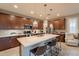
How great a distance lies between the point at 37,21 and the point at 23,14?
0.40m

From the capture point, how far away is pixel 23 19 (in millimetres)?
2178

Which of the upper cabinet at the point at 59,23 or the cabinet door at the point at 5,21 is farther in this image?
the cabinet door at the point at 5,21

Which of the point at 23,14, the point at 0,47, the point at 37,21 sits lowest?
the point at 0,47

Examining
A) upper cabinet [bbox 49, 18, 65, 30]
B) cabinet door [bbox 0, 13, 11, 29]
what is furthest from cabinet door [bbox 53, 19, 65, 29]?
cabinet door [bbox 0, 13, 11, 29]

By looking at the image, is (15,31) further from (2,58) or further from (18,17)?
(2,58)

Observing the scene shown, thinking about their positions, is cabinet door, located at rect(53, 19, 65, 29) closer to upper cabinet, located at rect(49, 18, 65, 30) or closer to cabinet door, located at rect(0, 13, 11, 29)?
upper cabinet, located at rect(49, 18, 65, 30)

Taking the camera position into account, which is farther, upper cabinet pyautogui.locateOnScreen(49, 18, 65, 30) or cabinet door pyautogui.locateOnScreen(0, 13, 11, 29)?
cabinet door pyautogui.locateOnScreen(0, 13, 11, 29)

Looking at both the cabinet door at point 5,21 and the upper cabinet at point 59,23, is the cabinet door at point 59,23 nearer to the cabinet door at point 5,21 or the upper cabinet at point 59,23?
the upper cabinet at point 59,23

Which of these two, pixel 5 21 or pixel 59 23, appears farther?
pixel 5 21

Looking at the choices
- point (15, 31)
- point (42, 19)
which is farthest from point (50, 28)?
point (15, 31)

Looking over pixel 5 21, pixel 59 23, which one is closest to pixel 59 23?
pixel 59 23

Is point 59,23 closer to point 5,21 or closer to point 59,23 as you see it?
point 59,23

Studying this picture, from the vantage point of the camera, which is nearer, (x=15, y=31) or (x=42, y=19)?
(x=42, y=19)

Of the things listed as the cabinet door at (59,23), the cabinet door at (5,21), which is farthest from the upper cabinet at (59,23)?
the cabinet door at (5,21)
